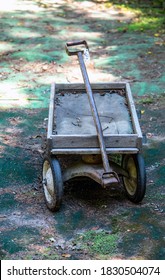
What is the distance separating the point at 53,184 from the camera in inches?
175

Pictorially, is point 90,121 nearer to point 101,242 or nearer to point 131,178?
point 131,178

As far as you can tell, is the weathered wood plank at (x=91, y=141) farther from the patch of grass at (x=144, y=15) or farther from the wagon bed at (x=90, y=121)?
the patch of grass at (x=144, y=15)

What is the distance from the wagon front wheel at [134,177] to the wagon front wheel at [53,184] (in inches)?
25.0

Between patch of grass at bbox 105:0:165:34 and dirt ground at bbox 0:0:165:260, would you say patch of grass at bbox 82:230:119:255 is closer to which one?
dirt ground at bbox 0:0:165:260

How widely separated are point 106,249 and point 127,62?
4930mm

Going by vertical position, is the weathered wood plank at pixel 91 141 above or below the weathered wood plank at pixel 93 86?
below

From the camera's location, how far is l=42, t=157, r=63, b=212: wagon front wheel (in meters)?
4.37

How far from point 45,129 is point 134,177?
73.3 inches

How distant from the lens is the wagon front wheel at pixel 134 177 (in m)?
4.48

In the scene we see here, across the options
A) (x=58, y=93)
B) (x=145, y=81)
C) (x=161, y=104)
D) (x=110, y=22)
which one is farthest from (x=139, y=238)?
(x=110, y=22)

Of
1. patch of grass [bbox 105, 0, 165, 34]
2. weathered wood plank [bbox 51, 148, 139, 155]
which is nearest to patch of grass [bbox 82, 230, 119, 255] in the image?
weathered wood plank [bbox 51, 148, 139, 155]

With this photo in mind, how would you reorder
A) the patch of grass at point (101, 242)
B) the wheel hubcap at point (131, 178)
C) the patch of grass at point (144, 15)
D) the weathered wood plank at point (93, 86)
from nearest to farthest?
the patch of grass at point (101, 242), the wheel hubcap at point (131, 178), the weathered wood plank at point (93, 86), the patch of grass at point (144, 15)

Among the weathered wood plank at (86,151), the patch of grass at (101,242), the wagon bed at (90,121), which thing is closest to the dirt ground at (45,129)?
the patch of grass at (101,242)
